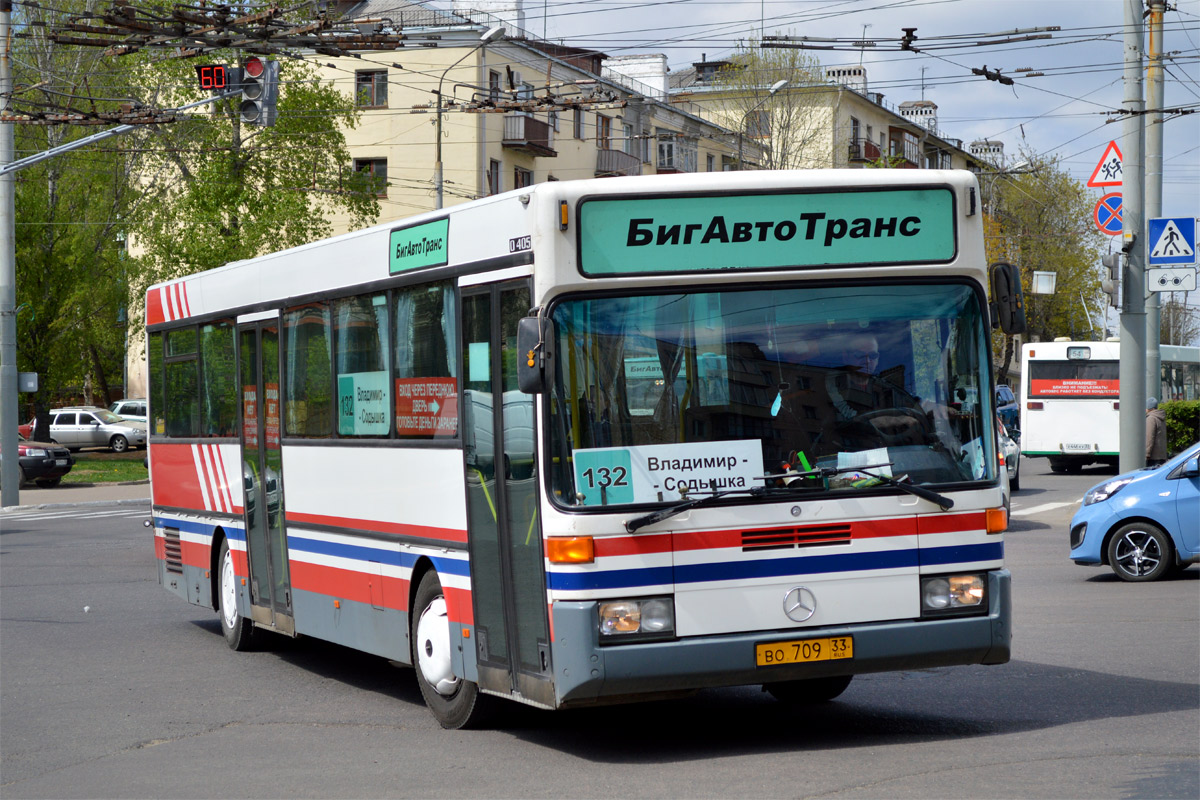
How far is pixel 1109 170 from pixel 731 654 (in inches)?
599

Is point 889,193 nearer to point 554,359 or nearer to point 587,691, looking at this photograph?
point 554,359

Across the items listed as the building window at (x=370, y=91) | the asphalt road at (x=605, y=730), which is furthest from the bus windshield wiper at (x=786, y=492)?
the building window at (x=370, y=91)

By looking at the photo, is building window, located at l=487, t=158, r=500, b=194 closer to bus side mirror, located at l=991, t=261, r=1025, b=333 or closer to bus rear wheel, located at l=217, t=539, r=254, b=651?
bus rear wheel, located at l=217, t=539, r=254, b=651

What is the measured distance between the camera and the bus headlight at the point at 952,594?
7.64 m

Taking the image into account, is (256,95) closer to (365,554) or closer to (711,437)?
(365,554)

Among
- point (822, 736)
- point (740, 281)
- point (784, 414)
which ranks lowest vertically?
point (822, 736)

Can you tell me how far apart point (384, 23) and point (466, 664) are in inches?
477

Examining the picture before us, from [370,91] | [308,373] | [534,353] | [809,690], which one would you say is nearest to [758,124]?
[370,91]

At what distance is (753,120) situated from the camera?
46781 mm

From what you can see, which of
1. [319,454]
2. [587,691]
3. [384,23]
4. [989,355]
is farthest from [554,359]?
[384,23]

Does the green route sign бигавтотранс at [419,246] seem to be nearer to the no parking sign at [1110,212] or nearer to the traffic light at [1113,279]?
the traffic light at [1113,279]

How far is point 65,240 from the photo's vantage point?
43.2 meters

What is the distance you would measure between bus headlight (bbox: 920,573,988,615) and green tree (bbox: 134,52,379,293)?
1412 inches

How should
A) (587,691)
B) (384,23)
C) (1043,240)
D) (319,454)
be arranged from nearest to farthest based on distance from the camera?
(587,691) < (319,454) < (384,23) < (1043,240)
